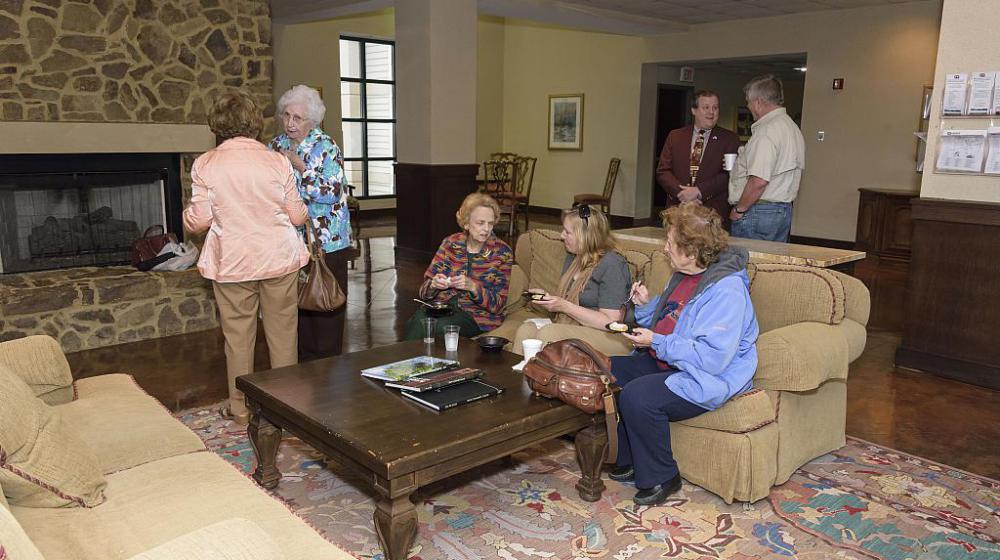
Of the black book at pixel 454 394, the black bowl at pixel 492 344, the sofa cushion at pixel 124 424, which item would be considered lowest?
the sofa cushion at pixel 124 424

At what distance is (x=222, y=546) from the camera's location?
1.25 meters

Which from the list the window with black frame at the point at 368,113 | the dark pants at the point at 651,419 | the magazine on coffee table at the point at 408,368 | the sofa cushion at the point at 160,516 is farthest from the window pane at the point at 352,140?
the sofa cushion at the point at 160,516

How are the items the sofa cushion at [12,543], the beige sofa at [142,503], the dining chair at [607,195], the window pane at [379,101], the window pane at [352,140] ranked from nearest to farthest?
the sofa cushion at [12,543] < the beige sofa at [142,503] < the dining chair at [607,195] < the window pane at [352,140] < the window pane at [379,101]

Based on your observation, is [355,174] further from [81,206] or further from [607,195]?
[81,206]

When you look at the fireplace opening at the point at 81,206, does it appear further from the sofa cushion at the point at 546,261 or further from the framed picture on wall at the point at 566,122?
the framed picture on wall at the point at 566,122

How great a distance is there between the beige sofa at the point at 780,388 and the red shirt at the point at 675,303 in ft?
0.97

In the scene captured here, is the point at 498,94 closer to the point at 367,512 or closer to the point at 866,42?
the point at 866,42

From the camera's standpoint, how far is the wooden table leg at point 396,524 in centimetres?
202

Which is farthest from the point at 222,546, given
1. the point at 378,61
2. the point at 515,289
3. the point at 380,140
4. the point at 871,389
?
the point at 378,61

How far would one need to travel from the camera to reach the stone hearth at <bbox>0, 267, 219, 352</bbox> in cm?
434

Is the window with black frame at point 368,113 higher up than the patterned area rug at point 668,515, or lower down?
higher up

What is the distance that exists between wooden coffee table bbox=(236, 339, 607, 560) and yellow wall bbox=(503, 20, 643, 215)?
824 cm

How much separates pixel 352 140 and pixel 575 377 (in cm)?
982

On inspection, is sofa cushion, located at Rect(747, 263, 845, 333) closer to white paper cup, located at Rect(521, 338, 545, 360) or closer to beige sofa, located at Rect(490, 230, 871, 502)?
beige sofa, located at Rect(490, 230, 871, 502)
